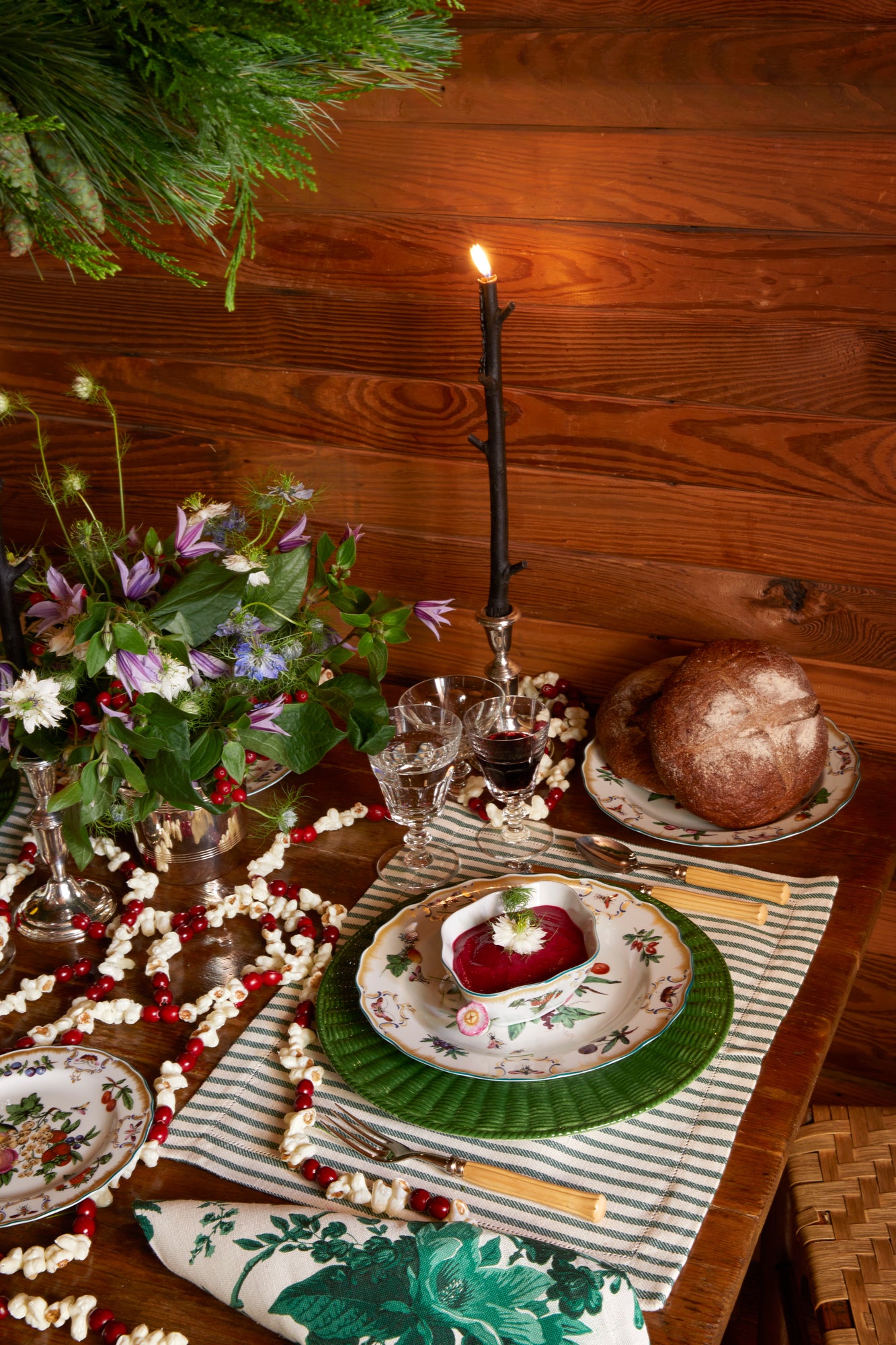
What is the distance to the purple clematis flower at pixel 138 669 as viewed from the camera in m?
0.97

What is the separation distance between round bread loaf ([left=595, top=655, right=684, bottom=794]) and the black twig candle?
178mm

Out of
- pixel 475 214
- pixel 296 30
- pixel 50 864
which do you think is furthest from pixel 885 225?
pixel 50 864

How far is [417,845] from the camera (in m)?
1.26

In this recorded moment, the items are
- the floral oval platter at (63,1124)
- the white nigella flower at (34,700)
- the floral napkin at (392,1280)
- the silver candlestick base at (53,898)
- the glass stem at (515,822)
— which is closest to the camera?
the floral napkin at (392,1280)

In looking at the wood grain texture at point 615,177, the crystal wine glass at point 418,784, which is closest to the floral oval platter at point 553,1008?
the crystal wine glass at point 418,784

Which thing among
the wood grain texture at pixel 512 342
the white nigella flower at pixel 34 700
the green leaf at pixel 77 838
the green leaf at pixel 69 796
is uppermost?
the wood grain texture at pixel 512 342

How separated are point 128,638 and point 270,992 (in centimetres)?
37

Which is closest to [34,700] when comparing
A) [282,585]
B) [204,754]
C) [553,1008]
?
[204,754]

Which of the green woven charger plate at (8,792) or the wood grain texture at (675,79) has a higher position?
the wood grain texture at (675,79)

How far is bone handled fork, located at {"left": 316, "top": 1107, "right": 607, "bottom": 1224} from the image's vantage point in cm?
81

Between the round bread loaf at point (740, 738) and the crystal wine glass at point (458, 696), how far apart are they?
236 millimetres

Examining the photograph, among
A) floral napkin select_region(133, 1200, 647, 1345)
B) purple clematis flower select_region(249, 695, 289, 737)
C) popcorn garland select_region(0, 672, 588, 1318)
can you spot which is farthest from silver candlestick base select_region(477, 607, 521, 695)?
floral napkin select_region(133, 1200, 647, 1345)

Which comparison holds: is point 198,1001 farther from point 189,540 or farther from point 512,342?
point 512,342

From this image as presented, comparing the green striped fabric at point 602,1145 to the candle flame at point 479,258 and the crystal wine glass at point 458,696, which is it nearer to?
the crystal wine glass at point 458,696
